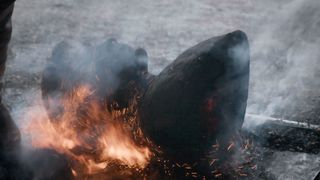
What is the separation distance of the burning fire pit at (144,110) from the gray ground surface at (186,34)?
1033 millimetres

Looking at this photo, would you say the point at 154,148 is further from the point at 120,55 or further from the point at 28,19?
the point at 28,19

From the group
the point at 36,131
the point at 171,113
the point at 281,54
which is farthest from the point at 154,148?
the point at 281,54

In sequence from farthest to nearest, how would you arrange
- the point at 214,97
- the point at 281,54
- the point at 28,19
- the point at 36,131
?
the point at 28,19, the point at 281,54, the point at 36,131, the point at 214,97

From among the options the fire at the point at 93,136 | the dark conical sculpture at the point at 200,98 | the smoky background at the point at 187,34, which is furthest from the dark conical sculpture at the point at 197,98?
the smoky background at the point at 187,34

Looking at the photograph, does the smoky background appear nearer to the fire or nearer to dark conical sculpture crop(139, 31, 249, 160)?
the fire

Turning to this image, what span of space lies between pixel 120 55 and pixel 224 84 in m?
1.06

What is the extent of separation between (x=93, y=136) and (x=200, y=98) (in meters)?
1.18

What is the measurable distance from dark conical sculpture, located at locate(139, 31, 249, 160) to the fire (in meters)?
0.35

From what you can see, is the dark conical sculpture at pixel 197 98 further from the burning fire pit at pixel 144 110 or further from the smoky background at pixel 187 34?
the smoky background at pixel 187 34

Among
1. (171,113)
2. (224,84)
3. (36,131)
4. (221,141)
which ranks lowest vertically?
(36,131)

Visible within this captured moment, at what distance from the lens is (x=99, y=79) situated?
370cm

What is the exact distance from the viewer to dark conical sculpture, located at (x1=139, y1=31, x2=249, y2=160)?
3.13m

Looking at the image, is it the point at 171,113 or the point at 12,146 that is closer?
the point at 171,113

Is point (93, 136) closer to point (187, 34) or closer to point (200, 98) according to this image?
point (200, 98)
